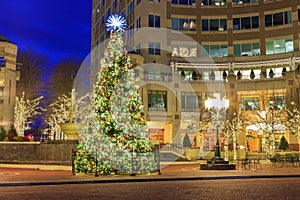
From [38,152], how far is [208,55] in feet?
110

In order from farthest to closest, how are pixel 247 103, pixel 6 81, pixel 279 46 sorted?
pixel 279 46 → pixel 247 103 → pixel 6 81

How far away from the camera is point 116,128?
62.4 ft

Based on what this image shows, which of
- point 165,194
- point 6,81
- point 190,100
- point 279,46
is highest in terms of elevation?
point 279,46

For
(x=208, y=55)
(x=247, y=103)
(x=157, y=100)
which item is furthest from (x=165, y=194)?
(x=208, y=55)

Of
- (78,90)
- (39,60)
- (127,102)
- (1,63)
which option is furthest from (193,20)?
(127,102)

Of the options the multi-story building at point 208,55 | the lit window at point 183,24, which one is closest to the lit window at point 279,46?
the multi-story building at point 208,55

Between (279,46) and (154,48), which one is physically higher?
(279,46)

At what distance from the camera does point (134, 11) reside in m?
53.5

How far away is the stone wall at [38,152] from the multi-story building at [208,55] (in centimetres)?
2108

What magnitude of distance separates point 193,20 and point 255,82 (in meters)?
13.5

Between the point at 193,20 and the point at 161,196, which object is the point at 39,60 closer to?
the point at 193,20

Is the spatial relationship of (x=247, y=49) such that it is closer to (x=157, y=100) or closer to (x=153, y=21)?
(x=153, y=21)

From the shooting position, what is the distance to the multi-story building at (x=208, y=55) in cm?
4862

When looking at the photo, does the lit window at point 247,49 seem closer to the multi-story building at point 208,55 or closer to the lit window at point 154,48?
the multi-story building at point 208,55
